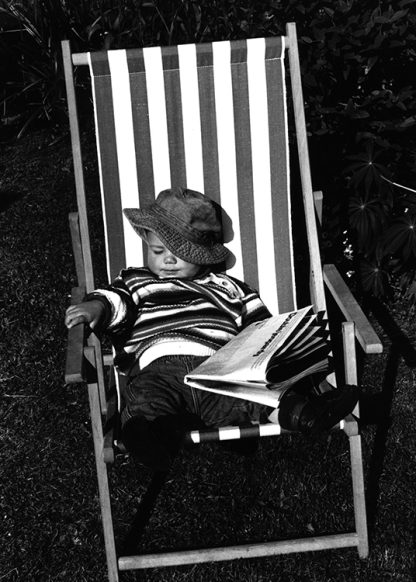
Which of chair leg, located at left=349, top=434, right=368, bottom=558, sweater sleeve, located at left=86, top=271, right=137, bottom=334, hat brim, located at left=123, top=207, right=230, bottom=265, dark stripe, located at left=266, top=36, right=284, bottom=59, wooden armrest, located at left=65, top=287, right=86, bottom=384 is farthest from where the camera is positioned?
dark stripe, located at left=266, top=36, right=284, bottom=59

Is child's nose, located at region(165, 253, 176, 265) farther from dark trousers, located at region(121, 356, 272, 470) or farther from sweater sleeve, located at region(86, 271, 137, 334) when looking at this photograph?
dark trousers, located at region(121, 356, 272, 470)

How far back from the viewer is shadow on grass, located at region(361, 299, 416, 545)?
347 centimetres

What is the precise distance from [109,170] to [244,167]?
54 cm

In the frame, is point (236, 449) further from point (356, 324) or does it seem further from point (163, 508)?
point (356, 324)

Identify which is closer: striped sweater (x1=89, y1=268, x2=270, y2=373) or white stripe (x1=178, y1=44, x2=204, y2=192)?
striped sweater (x1=89, y1=268, x2=270, y2=373)

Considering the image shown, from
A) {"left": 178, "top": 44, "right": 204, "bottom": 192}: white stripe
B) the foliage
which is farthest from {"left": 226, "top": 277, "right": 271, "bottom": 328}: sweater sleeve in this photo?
the foliage

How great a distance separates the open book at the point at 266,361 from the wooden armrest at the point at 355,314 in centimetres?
12

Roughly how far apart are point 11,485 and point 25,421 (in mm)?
422

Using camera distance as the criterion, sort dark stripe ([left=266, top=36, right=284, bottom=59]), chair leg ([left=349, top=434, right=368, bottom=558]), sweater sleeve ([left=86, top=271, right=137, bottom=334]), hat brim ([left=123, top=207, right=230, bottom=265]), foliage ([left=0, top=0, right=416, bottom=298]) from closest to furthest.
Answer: chair leg ([left=349, top=434, right=368, bottom=558]) < sweater sleeve ([left=86, top=271, right=137, bottom=334]) < hat brim ([left=123, top=207, right=230, bottom=265]) < dark stripe ([left=266, top=36, right=284, bottom=59]) < foliage ([left=0, top=0, right=416, bottom=298])

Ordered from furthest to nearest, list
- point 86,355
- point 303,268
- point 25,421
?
point 303,268 → point 25,421 → point 86,355

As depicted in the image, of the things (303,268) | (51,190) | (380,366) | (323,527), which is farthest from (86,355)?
(51,190)

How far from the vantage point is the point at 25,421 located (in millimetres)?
3965

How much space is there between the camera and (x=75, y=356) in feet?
9.25

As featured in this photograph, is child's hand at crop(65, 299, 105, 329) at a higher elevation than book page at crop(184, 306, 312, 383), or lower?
higher
